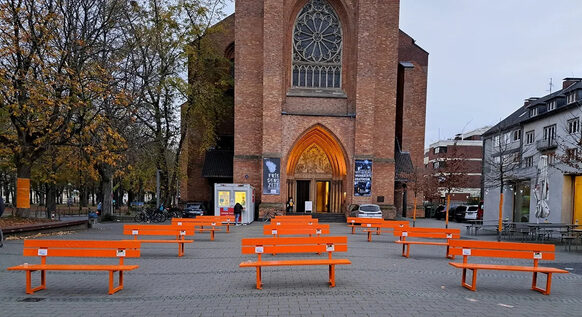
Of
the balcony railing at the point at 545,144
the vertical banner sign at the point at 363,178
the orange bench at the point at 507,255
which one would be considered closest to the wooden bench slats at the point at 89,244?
the orange bench at the point at 507,255

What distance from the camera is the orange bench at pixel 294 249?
23.1ft

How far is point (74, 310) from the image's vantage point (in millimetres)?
5676

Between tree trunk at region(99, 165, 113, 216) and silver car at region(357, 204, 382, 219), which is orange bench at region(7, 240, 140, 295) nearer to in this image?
silver car at region(357, 204, 382, 219)

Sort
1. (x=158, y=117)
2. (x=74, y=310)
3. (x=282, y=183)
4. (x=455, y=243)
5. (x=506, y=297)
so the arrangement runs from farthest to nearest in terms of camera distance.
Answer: (x=282, y=183), (x=158, y=117), (x=455, y=243), (x=506, y=297), (x=74, y=310)

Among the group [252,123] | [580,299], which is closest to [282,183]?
[252,123]

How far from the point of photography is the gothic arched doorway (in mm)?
29203

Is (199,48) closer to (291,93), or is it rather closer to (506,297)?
(291,93)

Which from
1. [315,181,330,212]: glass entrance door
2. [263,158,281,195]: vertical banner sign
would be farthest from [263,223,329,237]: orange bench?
[315,181,330,212]: glass entrance door

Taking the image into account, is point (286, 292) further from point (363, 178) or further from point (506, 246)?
point (363, 178)

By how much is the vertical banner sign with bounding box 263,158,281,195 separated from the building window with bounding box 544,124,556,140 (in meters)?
18.1

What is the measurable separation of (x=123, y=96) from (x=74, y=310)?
1187 cm

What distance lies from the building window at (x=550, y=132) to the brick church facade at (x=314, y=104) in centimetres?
930

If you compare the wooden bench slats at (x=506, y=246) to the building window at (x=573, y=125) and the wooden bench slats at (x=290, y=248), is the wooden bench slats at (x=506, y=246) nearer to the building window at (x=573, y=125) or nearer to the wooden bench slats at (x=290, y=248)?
the wooden bench slats at (x=290, y=248)

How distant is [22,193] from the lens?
15.9 m
